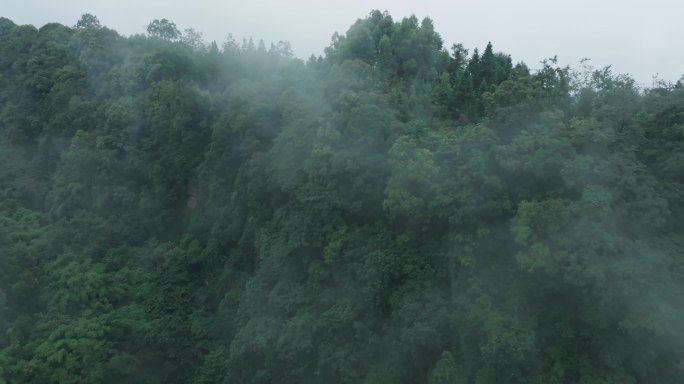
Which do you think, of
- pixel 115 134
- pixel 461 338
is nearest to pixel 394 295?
pixel 461 338

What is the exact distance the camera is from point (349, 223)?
1365cm

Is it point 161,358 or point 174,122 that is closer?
point 161,358

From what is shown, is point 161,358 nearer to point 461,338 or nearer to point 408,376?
point 408,376

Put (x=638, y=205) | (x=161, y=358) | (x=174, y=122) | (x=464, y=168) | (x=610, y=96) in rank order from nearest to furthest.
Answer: (x=638, y=205), (x=464, y=168), (x=610, y=96), (x=161, y=358), (x=174, y=122)

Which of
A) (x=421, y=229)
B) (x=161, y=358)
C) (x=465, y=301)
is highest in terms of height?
(x=421, y=229)

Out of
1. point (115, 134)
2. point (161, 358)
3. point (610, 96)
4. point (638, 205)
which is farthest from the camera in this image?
point (115, 134)

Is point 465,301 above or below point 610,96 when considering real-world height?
below

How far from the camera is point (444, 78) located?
15367 millimetres

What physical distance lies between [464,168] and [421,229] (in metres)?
1.60

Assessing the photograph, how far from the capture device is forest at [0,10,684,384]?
33.7 feet

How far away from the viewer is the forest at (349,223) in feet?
33.7

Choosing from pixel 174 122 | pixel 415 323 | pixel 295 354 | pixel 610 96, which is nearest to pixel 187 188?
pixel 174 122

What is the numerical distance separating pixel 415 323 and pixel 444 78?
6397 millimetres

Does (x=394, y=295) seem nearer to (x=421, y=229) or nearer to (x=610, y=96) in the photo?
(x=421, y=229)
